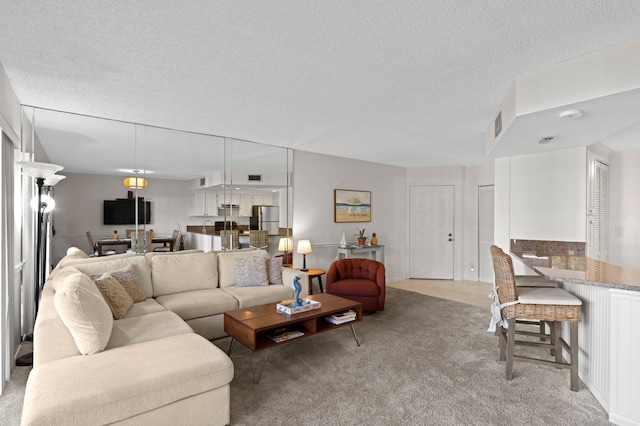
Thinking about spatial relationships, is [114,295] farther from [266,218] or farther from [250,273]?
[266,218]

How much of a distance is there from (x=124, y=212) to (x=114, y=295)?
1.38 metres

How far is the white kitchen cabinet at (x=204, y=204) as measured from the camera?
4.45m

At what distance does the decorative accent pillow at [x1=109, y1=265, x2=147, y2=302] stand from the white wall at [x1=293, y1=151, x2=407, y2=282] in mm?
2559

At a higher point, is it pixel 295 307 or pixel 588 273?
pixel 588 273

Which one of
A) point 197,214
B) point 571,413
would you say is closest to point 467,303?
point 571,413

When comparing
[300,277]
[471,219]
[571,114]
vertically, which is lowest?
[300,277]

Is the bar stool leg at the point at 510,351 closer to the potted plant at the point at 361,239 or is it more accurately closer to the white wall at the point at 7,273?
the potted plant at the point at 361,239

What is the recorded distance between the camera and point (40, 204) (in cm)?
314

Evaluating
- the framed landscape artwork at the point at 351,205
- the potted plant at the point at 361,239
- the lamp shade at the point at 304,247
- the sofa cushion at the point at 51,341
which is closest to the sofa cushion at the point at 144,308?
the sofa cushion at the point at 51,341

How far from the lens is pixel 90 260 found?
11.5 feet

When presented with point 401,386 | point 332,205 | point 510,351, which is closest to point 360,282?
point 332,205

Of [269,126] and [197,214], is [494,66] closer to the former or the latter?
[269,126]

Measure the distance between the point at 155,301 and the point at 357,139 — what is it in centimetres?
326

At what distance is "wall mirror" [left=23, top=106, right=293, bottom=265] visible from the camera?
367 centimetres
